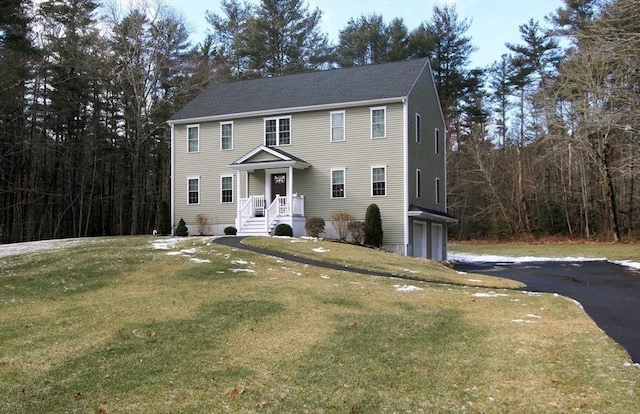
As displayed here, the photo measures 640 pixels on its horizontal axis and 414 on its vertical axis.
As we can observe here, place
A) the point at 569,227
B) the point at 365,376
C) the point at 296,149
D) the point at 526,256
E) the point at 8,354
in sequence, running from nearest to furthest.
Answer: the point at 365,376 → the point at 8,354 → the point at 296,149 → the point at 526,256 → the point at 569,227

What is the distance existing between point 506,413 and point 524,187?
3918 centimetres

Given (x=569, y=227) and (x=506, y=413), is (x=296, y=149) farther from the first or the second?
(x=569, y=227)

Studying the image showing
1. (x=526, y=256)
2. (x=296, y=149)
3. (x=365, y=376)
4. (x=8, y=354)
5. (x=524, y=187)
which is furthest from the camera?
(x=524, y=187)

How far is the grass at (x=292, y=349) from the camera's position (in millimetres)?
5656

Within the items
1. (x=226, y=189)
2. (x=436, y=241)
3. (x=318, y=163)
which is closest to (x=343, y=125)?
(x=318, y=163)

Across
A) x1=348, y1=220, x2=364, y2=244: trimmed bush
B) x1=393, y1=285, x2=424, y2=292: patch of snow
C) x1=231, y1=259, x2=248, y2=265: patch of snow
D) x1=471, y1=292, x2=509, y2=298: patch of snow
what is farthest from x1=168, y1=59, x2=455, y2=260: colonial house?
x1=471, y1=292, x2=509, y2=298: patch of snow

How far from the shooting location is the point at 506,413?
5.35 metres

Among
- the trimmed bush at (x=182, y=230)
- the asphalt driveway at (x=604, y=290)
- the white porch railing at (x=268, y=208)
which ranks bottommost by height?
the asphalt driveway at (x=604, y=290)

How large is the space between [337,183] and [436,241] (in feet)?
22.2

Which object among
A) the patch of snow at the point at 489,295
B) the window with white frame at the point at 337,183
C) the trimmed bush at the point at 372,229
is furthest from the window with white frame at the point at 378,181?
the patch of snow at the point at 489,295

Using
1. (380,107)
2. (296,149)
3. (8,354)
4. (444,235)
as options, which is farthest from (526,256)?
(8,354)

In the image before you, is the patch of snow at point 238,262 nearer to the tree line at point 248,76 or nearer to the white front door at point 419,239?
the white front door at point 419,239

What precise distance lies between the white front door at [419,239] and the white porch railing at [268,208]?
17.6ft

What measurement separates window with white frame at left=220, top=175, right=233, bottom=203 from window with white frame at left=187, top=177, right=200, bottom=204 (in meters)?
1.48
